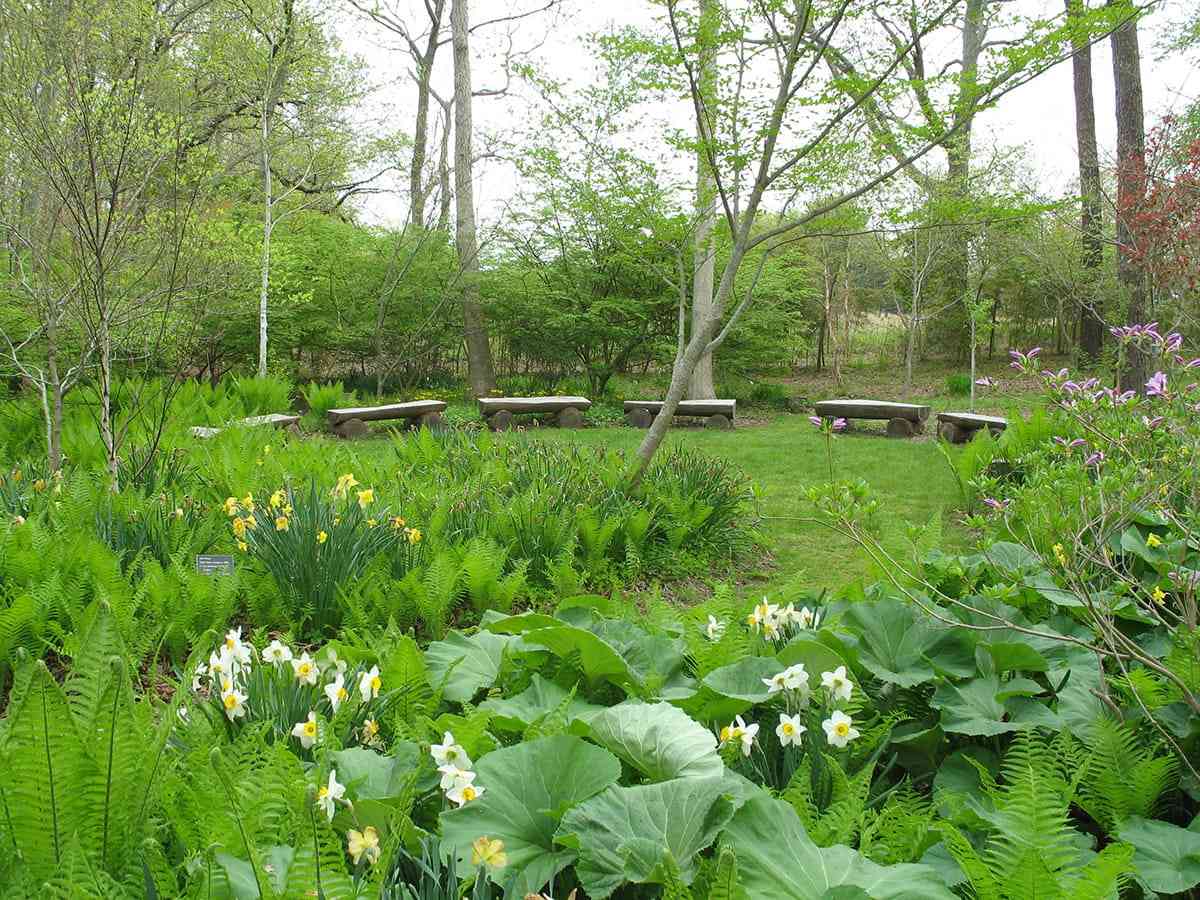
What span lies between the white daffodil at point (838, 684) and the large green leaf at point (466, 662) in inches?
29.1

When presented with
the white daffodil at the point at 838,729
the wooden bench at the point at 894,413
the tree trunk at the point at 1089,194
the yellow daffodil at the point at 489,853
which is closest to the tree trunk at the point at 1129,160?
the tree trunk at the point at 1089,194

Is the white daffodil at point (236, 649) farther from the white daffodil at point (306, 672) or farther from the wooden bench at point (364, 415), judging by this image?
the wooden bench at point (364, 415)

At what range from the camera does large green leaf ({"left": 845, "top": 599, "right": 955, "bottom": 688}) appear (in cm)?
190

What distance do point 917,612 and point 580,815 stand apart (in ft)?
3.76

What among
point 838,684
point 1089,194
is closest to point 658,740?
point 838,684

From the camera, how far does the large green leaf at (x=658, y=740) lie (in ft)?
4.54

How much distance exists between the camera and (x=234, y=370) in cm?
1301

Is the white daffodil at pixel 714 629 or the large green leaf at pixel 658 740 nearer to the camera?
the large green leaf at pixel 658 740

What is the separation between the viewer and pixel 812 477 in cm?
715

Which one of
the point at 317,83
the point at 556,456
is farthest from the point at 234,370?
the point at 556,456

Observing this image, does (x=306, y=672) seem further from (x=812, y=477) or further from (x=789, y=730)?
(x=812, y=477)

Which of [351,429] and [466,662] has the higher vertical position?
[351,429]

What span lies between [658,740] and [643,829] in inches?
9.1

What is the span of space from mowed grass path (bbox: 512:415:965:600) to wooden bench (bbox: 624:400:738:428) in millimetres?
261
